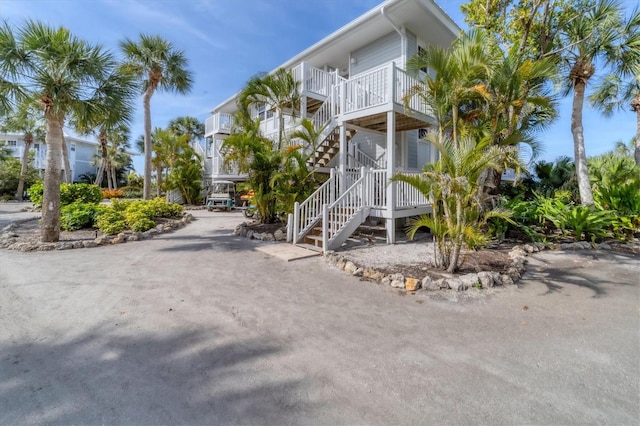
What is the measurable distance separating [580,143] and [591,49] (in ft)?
9.13

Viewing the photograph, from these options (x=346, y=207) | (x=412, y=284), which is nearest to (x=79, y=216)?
(x=346, y=207)

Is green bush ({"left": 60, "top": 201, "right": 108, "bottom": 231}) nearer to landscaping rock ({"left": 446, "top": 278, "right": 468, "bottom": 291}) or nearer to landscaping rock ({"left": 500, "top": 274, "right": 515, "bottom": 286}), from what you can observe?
landscaping rock ({"left": 446, "top": 278, "right": 468, "bottom": 291})

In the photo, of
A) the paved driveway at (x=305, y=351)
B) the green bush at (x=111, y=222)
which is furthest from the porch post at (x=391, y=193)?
the green bush at (x=111, y=222)

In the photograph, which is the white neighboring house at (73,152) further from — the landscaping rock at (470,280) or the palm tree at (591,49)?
the palm tree at (591,49)

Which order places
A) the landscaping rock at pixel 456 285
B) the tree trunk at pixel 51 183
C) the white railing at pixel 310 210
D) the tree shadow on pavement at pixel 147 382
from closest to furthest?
the tree shadow on pavement at pixel 147 382
the landscaping rock at pixel 456 285
the tree trunk at pixel 51 183
the white railing at pixel 310 210

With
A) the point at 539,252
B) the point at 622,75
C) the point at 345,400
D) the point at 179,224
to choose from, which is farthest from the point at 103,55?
the point at 622,75

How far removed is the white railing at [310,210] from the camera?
7.77 metres

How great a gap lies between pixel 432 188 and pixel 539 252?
440 centimetres

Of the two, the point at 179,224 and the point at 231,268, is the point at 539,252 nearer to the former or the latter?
the point at 231,268

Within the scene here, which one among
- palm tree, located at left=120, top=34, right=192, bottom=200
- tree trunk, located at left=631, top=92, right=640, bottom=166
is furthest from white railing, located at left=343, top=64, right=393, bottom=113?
tree trunk, located at left=631, top=92, right=640, bottom=166

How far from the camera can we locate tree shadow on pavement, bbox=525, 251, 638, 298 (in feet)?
16.4

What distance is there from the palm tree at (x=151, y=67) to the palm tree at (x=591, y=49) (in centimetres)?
1617

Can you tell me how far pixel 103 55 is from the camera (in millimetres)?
7215

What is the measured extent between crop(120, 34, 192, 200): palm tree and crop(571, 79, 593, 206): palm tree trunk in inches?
667
